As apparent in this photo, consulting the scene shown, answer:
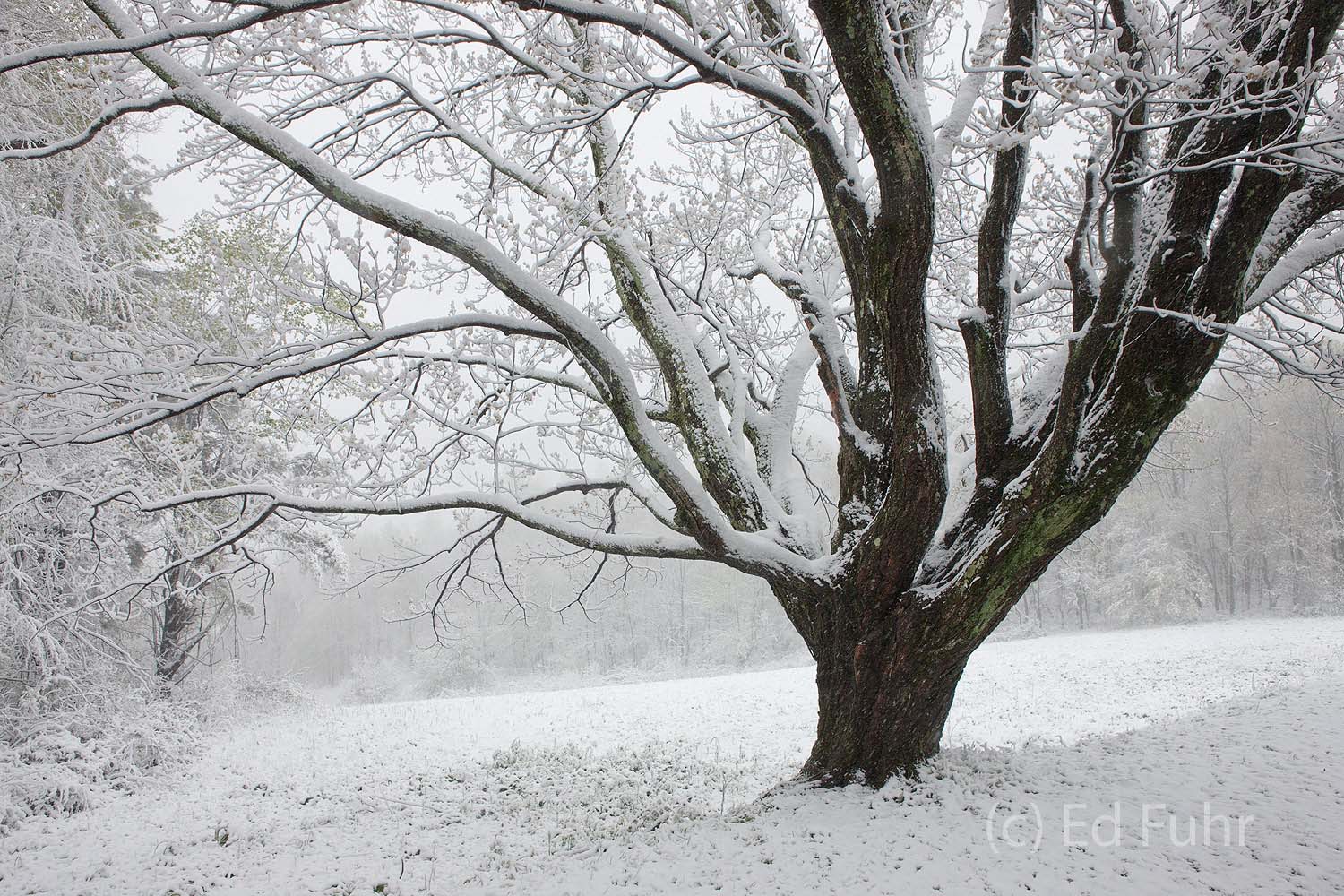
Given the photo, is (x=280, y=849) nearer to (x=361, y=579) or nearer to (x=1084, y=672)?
(x=361, y=579)

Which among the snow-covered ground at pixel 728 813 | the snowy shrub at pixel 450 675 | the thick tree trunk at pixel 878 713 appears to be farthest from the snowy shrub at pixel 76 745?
the snowy shrub at pixel 450 675

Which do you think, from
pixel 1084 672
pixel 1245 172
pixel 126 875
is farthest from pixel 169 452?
pixel 1084 672

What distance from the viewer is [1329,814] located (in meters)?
3.86

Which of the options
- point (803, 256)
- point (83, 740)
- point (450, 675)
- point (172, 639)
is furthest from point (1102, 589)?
point (83, 740)

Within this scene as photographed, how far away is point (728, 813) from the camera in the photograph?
461 cm

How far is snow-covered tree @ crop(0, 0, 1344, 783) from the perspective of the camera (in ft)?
9.74

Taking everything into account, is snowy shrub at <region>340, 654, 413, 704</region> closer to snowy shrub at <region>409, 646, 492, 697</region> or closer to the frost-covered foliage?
snowy shrub at <region>409, 646, 492, 697</region>

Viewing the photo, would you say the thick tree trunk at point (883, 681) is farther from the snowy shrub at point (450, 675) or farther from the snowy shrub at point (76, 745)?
the snowy shrub at point (450, 675)

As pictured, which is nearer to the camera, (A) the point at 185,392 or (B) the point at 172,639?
(A) the point at 185,392

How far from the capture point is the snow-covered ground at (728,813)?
3477 mm

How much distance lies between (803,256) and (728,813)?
4.91 metres

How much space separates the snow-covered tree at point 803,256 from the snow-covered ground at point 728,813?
82 cm

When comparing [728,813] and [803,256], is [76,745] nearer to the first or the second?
[728,813]

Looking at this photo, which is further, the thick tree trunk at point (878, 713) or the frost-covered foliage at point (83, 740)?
the frost-covered foliage at point (83, 740)
